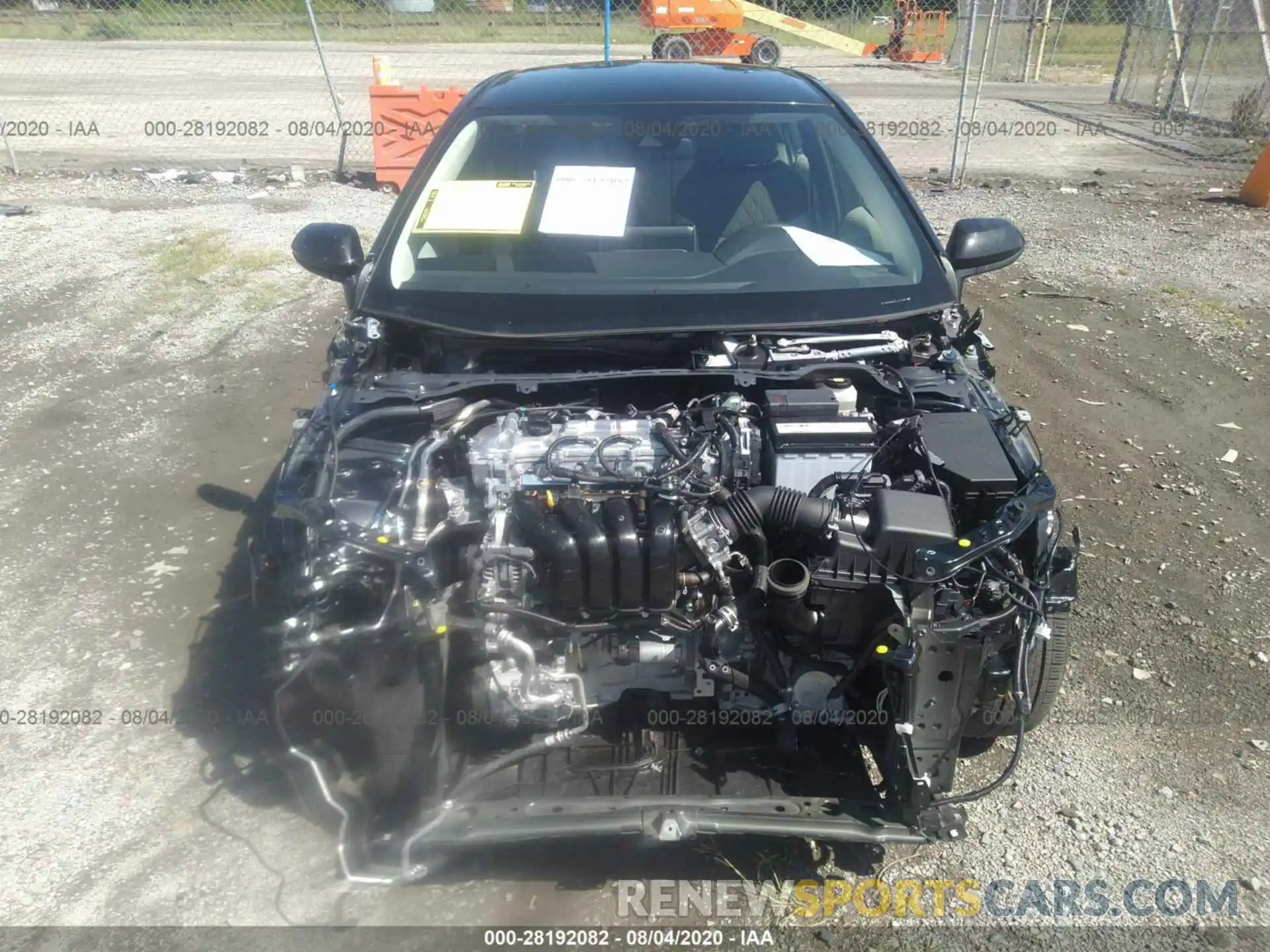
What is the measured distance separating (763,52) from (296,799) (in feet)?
65.7

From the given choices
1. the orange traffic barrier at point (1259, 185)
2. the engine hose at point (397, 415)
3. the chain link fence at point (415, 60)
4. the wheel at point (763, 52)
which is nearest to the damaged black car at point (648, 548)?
the engine hose at point (397, 415)

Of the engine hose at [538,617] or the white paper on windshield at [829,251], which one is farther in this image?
the white paper on windshield at [829,251]

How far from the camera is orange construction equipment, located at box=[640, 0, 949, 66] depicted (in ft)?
60.5

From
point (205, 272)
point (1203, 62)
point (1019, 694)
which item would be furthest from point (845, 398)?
point (1203, 62)

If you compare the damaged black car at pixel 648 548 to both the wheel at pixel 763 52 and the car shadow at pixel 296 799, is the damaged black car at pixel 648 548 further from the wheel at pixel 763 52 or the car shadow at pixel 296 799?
the wheel at pixel 763 52

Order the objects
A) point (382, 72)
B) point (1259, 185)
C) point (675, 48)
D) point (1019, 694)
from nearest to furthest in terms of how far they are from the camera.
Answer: point (1019, 694), point (1259, 185), point (382, 72), point (675, 48)

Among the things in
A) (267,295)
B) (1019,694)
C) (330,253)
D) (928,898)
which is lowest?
(928,898)

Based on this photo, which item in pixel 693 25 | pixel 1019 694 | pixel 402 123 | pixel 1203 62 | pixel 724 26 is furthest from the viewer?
pixel 724 26

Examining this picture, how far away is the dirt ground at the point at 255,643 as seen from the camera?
2.63 m

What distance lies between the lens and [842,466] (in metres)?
2.61

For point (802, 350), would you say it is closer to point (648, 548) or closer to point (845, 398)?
point (845, 398)

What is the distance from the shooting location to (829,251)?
3.27m

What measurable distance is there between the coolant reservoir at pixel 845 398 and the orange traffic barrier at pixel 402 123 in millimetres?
7641

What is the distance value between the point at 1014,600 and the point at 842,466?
0.60 m
